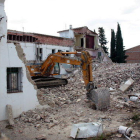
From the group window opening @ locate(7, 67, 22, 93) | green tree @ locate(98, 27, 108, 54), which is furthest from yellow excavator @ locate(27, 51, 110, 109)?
green tree @ locate(98, 27, 108, 54)

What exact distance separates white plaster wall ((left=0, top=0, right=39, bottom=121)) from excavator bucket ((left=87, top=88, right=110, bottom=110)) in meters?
2.91

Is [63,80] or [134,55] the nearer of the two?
[63,80]

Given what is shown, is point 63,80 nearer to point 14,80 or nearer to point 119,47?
point 14,80

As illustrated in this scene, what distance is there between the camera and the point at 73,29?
29.0m

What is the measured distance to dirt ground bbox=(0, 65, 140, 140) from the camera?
6.84 meters

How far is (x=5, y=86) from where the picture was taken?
25.6ft

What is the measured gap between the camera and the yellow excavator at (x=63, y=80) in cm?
955

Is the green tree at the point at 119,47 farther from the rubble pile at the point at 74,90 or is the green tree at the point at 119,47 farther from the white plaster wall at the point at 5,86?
the white plaster wall at the point at 5,86

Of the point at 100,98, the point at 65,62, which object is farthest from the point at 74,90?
the point at 100,98

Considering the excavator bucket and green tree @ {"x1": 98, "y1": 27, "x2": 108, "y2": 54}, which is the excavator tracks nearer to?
the excavator bucket

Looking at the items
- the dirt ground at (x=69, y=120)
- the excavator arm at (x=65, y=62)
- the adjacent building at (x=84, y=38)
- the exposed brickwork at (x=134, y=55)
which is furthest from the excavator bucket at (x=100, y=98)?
the exposed brickwork at (x=134, y=55)

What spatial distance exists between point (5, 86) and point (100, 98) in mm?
4380

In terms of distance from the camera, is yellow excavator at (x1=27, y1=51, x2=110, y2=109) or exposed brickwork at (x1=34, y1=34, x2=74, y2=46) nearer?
yellow excavator at (x1=27, y1=51, x2=110, y2=109)

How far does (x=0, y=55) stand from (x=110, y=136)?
5.07 m
